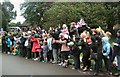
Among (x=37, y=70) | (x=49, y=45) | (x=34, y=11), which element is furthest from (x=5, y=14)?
(x=37, y=70)

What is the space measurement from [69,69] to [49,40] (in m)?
3.50

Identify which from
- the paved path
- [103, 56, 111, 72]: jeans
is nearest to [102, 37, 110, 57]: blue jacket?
[103, 56, 111, 72]: jeans

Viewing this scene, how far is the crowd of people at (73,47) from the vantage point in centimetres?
1544

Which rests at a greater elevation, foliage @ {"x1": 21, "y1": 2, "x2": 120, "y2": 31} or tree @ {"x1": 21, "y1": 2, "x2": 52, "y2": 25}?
tree @ {"x1": 21, "y1": 2, "x2": 52, "y2": 25}

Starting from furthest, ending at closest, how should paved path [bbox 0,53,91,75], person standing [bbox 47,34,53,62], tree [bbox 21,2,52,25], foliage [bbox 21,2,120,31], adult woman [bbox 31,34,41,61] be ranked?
1. tree [bbox 21,2,52,25]
2. foliage [bbox 21,2,120,31]
3. adult woman [bbox 31,34,41,61]
4. person standing [bbox 47,34,53,62]
5. paved path [bbox 0,53,91,75]

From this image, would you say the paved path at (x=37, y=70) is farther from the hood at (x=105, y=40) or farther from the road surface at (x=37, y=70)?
the hood at (x=105, y=40)

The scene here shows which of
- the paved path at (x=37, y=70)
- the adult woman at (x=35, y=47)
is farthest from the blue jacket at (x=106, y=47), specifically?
the adult woman at (x=35, y=47)

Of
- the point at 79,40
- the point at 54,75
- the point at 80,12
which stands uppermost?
the point at 80,12

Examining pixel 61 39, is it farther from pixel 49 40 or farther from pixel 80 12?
pixel 80 12

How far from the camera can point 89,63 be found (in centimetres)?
1680

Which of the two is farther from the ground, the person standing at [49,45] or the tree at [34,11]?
the tree at [34,11]

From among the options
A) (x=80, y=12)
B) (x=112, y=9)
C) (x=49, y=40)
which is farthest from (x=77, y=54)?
(x=112, y=9)

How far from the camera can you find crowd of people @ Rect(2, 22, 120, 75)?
15.4 metres

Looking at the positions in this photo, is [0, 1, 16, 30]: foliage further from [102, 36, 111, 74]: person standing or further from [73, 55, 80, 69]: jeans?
[102, 36, 111, 74]: person standing
